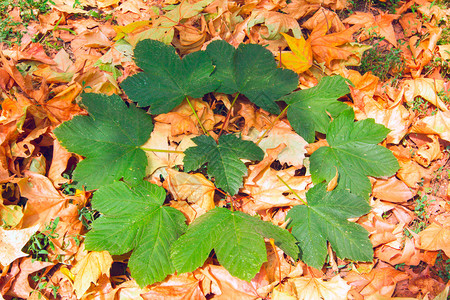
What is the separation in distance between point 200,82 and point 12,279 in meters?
1.48

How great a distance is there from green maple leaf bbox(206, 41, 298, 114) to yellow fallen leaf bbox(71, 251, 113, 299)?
3.82 feet

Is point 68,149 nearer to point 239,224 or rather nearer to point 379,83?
point 239,224

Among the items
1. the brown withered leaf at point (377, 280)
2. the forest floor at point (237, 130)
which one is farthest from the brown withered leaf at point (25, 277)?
the brown withered leaf at point (377, 280)

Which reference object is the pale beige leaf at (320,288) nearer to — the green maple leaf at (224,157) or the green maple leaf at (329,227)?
the green maple leaf at (329,227)

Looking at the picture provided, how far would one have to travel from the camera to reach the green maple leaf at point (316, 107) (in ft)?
6.34

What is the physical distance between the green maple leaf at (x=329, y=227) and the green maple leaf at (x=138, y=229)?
2.11 ft

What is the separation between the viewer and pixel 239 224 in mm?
1610

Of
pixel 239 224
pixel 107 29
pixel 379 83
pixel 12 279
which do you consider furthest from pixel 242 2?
pixel 12 279

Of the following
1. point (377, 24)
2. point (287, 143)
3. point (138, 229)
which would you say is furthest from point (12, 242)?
point (377, 24)

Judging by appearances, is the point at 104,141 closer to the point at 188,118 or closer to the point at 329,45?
the point at 188,118

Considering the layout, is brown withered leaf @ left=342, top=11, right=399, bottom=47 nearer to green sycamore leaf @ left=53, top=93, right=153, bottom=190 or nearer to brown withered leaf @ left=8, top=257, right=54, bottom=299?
green sycamore leaf @ left=53, top=93, right=153, bottom=190

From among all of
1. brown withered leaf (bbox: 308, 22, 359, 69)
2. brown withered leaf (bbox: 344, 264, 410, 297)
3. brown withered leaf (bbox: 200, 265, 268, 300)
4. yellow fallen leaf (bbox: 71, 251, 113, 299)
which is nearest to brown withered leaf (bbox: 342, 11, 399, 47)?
brown withered leaf (bbox: 308, 22, 359, 69)

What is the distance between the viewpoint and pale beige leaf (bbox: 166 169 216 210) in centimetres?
187

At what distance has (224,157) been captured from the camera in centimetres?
181
